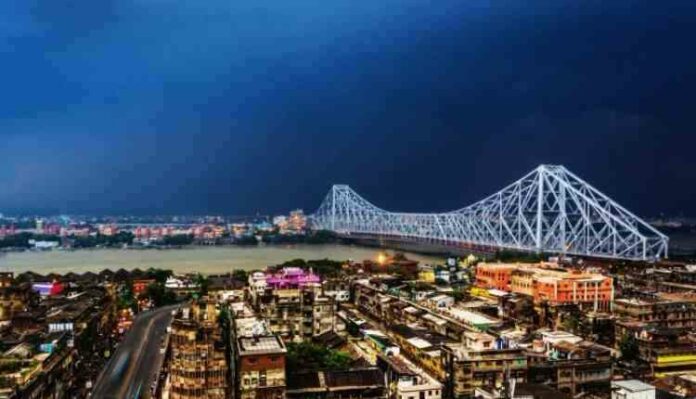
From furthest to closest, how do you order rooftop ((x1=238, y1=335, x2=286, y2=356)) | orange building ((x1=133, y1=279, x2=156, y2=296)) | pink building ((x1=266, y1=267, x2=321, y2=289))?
orange building ((x1=133, y1=279, x2=156, y2=296))
pink building ((x1=266, y1=267, x2=321, y2=289))
rooftop ((x1=238, y1=335, x2=286, y2=356))

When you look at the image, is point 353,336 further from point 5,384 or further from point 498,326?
point 5,384

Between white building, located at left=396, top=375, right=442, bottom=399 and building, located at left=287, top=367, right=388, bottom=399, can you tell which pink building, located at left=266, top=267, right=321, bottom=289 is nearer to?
building, located at left=287, top=367, right=388, bottom=399

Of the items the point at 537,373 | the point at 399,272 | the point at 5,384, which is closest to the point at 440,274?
the point at 399,272

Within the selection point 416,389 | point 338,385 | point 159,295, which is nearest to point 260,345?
point 338,385

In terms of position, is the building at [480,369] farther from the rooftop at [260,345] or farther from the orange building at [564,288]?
the orange building at [564,288]

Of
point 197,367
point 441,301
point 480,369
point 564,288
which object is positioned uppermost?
point 564,288

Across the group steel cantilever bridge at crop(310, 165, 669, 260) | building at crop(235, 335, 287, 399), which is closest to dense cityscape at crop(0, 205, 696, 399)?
building at crop(235, 335, 287, 399)

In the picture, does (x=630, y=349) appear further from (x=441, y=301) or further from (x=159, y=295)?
(x=159, y=295)
